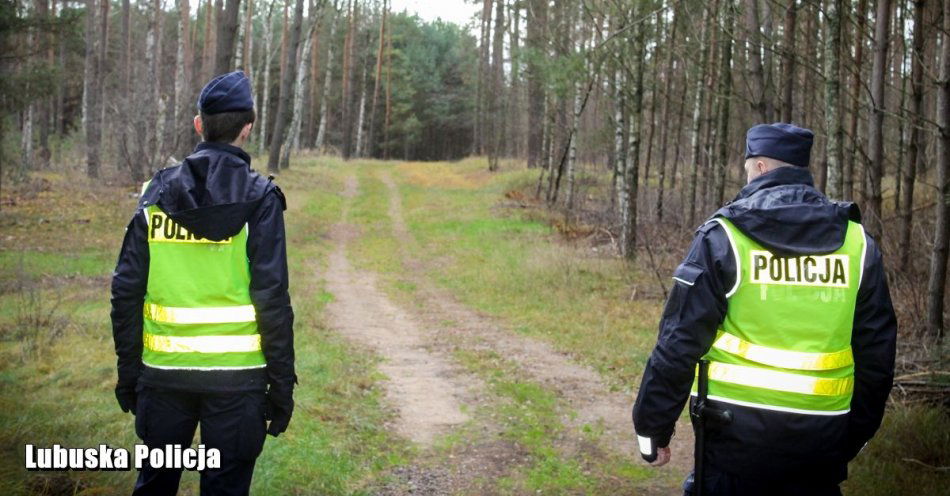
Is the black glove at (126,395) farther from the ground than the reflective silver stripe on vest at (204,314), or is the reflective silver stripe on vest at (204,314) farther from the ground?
the reflective silver stripe on vest at (204,314)

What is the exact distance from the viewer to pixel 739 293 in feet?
11.1

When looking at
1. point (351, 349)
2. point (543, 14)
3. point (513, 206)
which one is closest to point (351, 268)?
point (351, 349)

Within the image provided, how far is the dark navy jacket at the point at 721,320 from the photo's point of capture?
3.32 m

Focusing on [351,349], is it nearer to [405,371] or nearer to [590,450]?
[405,371]

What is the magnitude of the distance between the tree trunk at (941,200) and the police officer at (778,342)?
483cm

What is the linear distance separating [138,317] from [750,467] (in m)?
2.62

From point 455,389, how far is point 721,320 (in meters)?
5.76

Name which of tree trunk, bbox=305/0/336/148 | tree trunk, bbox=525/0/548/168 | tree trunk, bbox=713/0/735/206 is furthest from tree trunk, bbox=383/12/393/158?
tree trunk, bbox=713/0/735/206

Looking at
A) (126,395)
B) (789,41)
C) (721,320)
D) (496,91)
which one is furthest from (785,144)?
(496,91)

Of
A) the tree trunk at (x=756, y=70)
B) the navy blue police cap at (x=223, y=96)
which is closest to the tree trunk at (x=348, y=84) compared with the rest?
the tree trunk at (x=756, y=70)

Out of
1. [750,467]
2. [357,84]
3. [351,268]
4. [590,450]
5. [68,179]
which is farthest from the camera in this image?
[357,84]

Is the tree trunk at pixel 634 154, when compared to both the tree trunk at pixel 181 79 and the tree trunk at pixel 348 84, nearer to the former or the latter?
the tree trunk at pixel 181 79

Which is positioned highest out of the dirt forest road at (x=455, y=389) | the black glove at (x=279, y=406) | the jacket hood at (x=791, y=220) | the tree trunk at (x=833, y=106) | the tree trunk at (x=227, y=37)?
the tree trunk at (x=227, y=37)

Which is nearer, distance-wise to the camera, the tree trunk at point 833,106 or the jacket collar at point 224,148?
the jacket collar at point 224,148
